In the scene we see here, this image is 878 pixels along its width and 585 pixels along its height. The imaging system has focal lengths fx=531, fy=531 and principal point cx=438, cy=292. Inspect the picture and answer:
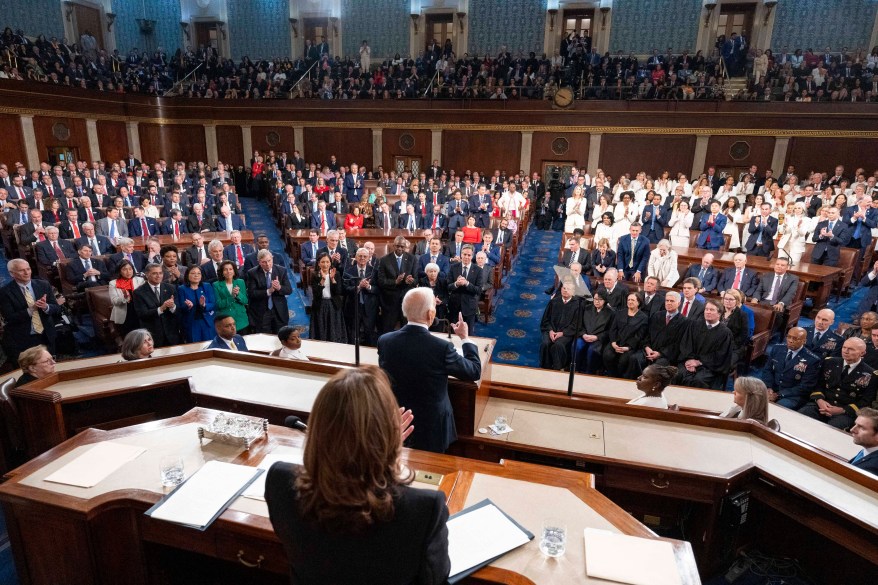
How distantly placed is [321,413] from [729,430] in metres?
2.81

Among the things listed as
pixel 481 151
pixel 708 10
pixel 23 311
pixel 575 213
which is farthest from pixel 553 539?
pixel 708 10

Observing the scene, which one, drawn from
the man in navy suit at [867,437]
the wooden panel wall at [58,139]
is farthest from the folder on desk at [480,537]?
the wooden panel wall at [58,139]

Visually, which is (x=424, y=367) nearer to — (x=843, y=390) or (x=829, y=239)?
(x=843, y=390)

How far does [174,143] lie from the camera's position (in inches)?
813

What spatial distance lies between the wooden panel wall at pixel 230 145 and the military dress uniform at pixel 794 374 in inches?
763

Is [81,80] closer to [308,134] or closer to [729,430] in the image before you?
[308,134]

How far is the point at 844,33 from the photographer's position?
17.1 m

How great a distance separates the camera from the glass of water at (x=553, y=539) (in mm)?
1981

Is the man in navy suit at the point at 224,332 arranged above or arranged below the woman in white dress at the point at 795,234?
below

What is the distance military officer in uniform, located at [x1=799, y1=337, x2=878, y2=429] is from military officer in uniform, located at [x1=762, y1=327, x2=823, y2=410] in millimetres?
88

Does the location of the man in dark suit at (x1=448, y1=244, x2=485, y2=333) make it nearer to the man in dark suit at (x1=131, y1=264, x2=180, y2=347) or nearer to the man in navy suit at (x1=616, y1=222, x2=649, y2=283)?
the man in navy suit at (x1=616, y1=222, x2=649, y2=283)

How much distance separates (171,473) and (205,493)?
0.72 feet

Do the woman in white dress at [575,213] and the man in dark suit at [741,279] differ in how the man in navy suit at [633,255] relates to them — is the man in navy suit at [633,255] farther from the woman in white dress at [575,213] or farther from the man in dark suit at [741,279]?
the woman in white dress at [575,213]

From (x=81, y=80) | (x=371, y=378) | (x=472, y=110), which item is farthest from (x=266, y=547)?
(x=81, y=80)
